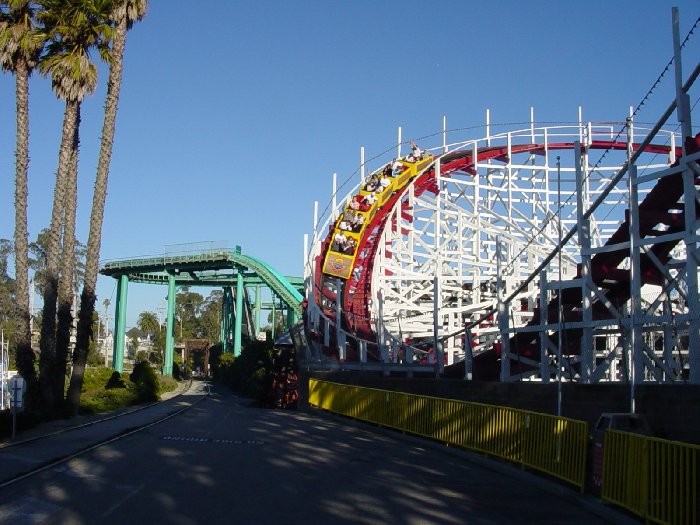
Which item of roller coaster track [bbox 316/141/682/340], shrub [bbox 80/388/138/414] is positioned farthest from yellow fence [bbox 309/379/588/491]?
roller coaster track [bbox 316/141/682/340]

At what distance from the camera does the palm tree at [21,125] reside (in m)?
25.3

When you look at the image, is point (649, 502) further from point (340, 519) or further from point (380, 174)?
point (380, 174)

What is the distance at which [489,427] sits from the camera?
52.2ft

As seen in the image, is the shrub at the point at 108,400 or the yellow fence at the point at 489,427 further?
the shrub at the point at 108,400

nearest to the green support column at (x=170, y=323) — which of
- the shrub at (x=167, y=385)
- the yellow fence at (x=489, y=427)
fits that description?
the shrub at (x=167, y=385)

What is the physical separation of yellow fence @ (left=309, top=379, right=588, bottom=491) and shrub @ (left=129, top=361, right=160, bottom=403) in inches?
665

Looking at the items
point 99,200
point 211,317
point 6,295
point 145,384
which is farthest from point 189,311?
point 99,200

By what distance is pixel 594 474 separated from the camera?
38.5ft

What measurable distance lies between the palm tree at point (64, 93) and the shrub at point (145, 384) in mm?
11786

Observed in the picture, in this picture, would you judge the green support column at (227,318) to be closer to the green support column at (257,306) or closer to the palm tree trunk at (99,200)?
the green support column at (257,306)

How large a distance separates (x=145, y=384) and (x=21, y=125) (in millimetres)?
19338

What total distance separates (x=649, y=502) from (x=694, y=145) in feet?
30.3

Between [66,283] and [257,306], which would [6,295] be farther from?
[66,283]

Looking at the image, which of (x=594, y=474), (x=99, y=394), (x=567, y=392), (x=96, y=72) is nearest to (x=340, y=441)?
(x=567, y=392)
